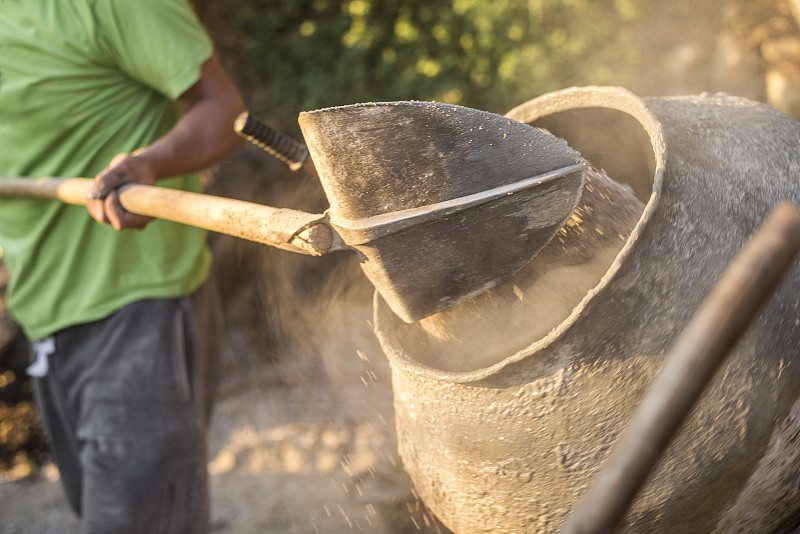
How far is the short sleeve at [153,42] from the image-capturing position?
2.00 m

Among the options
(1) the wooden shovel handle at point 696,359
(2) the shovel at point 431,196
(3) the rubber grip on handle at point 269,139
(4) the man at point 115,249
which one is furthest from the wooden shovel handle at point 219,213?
(1) the wooden shovel handle at point 696,359

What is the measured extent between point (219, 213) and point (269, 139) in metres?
0.40

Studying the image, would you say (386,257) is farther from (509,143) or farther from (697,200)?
(697,200)

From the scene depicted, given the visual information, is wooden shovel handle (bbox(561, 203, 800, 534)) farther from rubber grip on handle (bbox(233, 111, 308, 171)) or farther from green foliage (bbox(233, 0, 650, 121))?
green foliage (bbox(233, 0, 650, 121))

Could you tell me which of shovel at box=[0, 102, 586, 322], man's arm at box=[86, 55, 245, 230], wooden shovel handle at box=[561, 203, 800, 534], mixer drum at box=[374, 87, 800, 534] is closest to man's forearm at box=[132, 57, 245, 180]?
man's arm at box=[86, 55, 245, 230]

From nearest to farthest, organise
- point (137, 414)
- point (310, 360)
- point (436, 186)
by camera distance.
Result: point (436, 186)
point (137, 414)
point (310, 360)

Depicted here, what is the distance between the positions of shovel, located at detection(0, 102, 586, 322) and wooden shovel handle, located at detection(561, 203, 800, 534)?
52 centimetres

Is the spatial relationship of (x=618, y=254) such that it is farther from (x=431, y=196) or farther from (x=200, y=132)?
(x=200, y=132)

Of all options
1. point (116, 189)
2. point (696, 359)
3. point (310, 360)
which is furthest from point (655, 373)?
point (310, 360)

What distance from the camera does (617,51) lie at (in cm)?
392

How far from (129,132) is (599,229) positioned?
5.73 feet

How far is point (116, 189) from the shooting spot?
75.7 inches

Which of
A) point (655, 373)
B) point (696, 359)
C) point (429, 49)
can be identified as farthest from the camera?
point (429, 49)

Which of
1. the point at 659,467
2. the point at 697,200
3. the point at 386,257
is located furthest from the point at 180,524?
the point at 697,200
